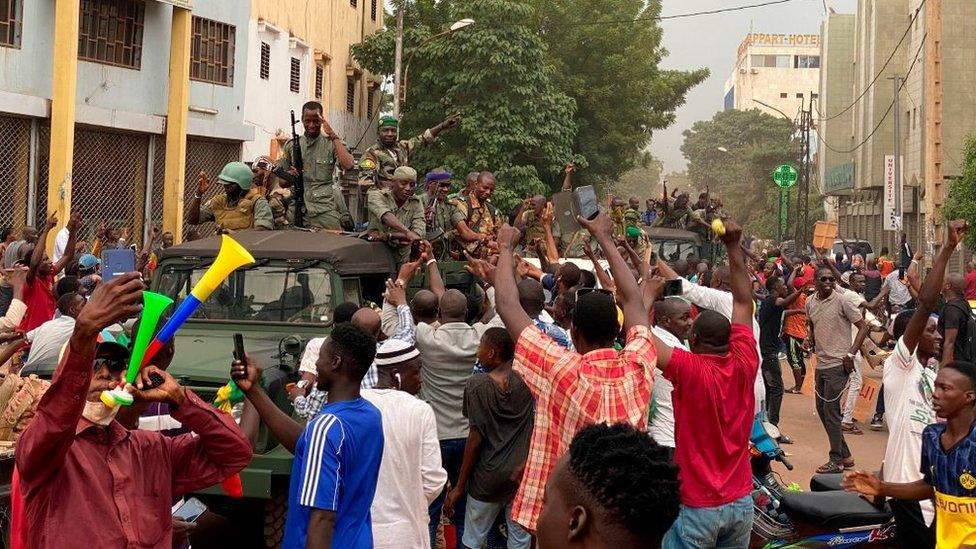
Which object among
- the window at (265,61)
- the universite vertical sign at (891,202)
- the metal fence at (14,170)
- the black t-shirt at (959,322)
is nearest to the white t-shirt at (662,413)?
the black t-shirt at (959,322)

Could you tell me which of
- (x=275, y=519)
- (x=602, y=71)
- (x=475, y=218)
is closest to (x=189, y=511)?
(x=275, y=519)

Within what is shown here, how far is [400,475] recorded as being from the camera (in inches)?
169

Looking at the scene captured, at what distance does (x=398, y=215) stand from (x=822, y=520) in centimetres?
491

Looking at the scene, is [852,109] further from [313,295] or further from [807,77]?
[313,295]

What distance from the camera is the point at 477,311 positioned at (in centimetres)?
897

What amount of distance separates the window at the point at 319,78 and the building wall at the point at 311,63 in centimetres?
12

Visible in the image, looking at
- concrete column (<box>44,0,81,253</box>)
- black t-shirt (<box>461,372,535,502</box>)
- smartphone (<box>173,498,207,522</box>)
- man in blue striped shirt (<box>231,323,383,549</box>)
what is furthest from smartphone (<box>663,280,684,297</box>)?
concrete column (<box>44,0,81,253</box>)

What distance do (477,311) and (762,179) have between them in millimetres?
66053

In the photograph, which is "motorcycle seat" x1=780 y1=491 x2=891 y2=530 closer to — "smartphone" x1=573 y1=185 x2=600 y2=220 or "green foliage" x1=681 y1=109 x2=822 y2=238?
"smartphone" x1=573 y1=185 x2=600 y2=220

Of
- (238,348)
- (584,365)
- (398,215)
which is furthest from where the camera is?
(398,215)

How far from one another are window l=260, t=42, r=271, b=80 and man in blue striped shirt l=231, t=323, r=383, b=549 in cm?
2150

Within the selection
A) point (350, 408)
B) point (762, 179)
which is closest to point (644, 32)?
point (350, 408)

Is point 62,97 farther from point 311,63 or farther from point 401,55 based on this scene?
point 311,63

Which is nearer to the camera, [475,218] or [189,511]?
[189,511]
